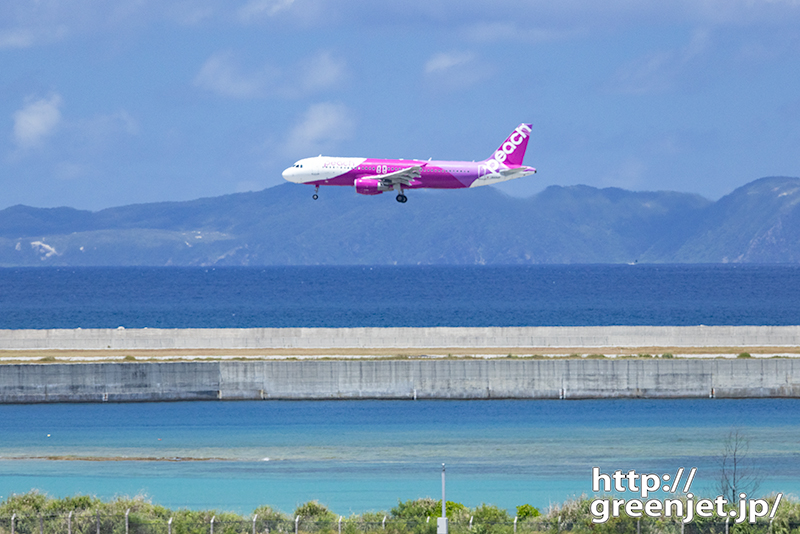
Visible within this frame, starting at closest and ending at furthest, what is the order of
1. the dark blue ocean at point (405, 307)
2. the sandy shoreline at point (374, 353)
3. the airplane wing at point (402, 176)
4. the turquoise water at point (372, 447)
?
the turquoise water at point (372, 447)
the sandy shoreline at point (374, 353)
the airplane wing at point (402, 176)
the dark blue ocean at point (405, 307)

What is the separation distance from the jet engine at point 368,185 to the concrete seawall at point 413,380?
32.6ft

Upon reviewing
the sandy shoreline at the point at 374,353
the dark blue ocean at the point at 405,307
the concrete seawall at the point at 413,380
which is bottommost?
the concrete seawall at the point at 413,380

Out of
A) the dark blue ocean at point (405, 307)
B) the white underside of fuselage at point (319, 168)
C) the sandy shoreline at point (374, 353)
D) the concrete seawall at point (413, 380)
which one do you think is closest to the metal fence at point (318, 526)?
the concrete seawall at point (413, 380)

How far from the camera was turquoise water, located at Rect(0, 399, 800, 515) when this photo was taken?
38469 mm

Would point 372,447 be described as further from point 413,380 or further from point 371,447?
point 413,380

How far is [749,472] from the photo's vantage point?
40.4 metres

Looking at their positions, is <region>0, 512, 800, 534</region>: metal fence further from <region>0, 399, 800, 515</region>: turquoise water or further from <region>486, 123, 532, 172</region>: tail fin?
<region>486, 123, 532, 172</region>: tail fin

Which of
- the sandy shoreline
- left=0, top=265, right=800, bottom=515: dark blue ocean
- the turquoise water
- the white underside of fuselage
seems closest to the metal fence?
the turquoise water

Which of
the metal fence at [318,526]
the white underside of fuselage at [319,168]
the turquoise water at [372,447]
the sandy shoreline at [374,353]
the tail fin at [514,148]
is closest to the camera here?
the metal fence at [318,526]

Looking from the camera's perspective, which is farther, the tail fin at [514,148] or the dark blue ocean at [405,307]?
the dark blue ocean at [405,307]

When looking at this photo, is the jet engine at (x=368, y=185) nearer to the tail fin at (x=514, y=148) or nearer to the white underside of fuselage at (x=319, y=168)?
the white underside of fuselage at (x=319, y=168)

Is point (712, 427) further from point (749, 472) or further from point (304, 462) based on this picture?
point (304, 462)

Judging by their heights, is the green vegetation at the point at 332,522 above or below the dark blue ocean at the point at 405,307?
below

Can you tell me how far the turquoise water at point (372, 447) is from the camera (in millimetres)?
38469
